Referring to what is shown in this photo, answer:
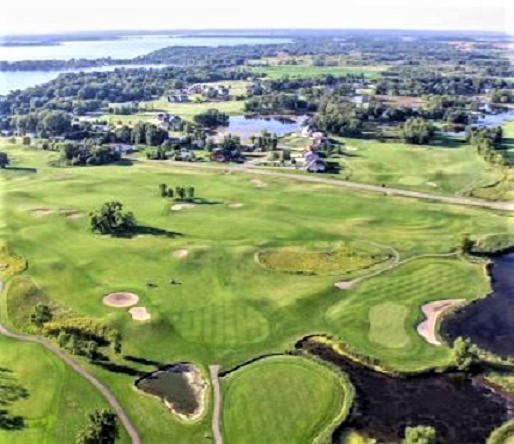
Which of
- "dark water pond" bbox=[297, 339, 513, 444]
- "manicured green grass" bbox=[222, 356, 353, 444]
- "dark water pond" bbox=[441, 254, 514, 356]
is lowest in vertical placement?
"manicured green grass" bbox=[222, 356, 353, 444]

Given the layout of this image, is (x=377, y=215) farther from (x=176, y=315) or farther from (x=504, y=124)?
(x=504, y=124)

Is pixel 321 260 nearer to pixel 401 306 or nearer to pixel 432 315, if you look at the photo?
pixel 401 306

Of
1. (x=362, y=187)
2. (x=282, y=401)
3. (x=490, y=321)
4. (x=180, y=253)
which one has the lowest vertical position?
(x=282, y=401)

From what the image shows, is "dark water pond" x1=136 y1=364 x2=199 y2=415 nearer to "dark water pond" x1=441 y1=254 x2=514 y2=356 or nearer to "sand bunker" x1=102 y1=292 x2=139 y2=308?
"sand bunker" x1=102 y1=292 x2=139 y2=308

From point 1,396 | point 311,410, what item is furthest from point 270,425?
point 1,396

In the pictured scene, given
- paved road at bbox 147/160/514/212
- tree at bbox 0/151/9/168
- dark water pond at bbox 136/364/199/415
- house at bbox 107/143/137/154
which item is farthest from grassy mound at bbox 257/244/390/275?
tree at bbox 0/151/9/168

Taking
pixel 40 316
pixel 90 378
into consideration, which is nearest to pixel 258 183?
pixel 40 316
